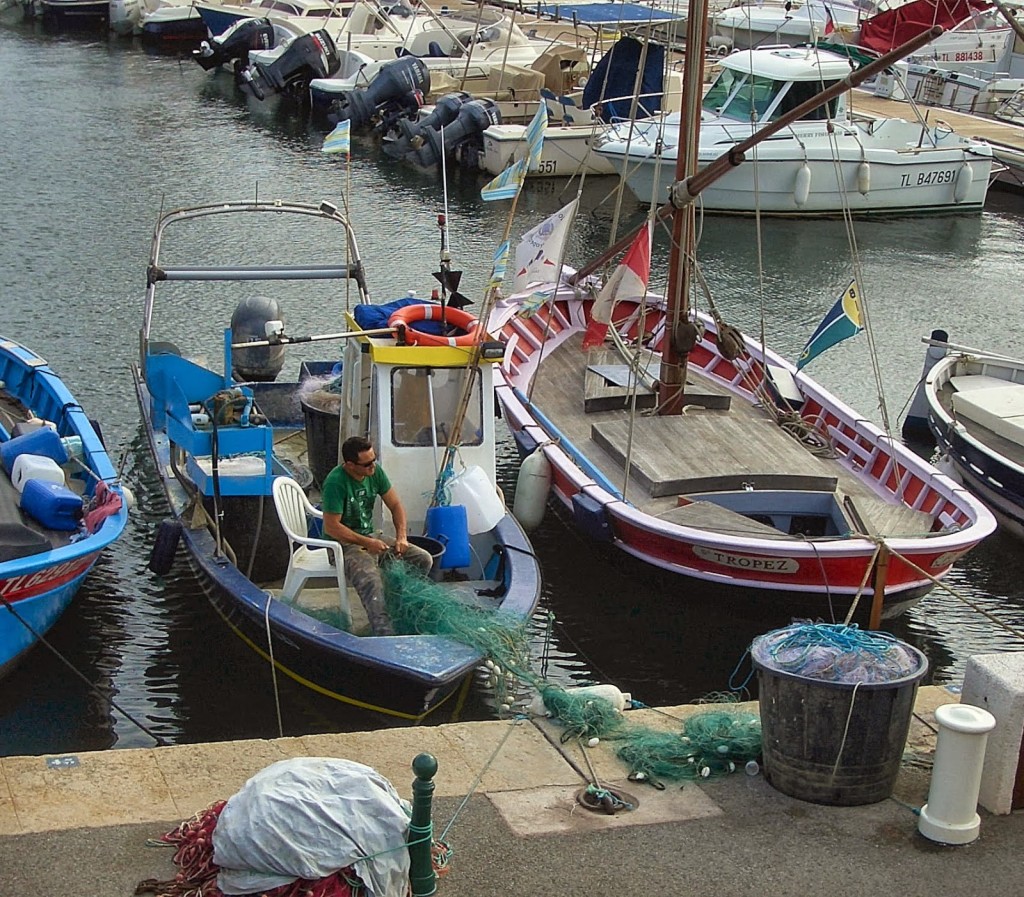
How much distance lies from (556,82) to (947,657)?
1007 inches

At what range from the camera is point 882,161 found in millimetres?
29422

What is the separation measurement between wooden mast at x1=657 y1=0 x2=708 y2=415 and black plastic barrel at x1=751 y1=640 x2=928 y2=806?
24.7 feet

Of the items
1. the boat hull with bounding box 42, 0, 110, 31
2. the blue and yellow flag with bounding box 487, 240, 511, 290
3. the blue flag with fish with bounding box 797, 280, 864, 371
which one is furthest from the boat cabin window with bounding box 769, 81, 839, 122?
the boat hull with bounding box 42, 0, 110, 31

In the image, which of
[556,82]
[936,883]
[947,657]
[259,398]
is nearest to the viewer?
[936,883]

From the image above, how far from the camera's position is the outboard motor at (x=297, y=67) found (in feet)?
129

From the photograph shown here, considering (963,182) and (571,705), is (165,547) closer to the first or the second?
(571,705)

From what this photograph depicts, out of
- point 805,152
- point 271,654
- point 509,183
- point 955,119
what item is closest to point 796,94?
point 805,152

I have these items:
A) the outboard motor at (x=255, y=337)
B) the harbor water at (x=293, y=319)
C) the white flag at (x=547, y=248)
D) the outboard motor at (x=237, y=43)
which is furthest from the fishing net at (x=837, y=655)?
the outboard motor at (x=237, y=43)

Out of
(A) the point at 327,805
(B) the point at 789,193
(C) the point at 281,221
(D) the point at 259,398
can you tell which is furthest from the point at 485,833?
(B) the point at 789,193

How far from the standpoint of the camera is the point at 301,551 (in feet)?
35.2

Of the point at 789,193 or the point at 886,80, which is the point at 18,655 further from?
the point at 886,80

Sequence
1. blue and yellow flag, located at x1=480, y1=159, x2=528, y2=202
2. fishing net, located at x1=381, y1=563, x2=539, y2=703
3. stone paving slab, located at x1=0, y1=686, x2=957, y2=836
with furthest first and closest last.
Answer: blue and yellow flag, located at x1=480, y1=159, x2=528, y2=202
fishing net, located at x1=381, y1=563, x2=539, y2=703
stone paving slab, located at x1=0, y1=686, x2=957, y2=836

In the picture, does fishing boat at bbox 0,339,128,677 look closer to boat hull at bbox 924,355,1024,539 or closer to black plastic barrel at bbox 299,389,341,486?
black plastic barrel at bbox 299,389,341,486

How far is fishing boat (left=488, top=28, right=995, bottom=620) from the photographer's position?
12195 millimetres
